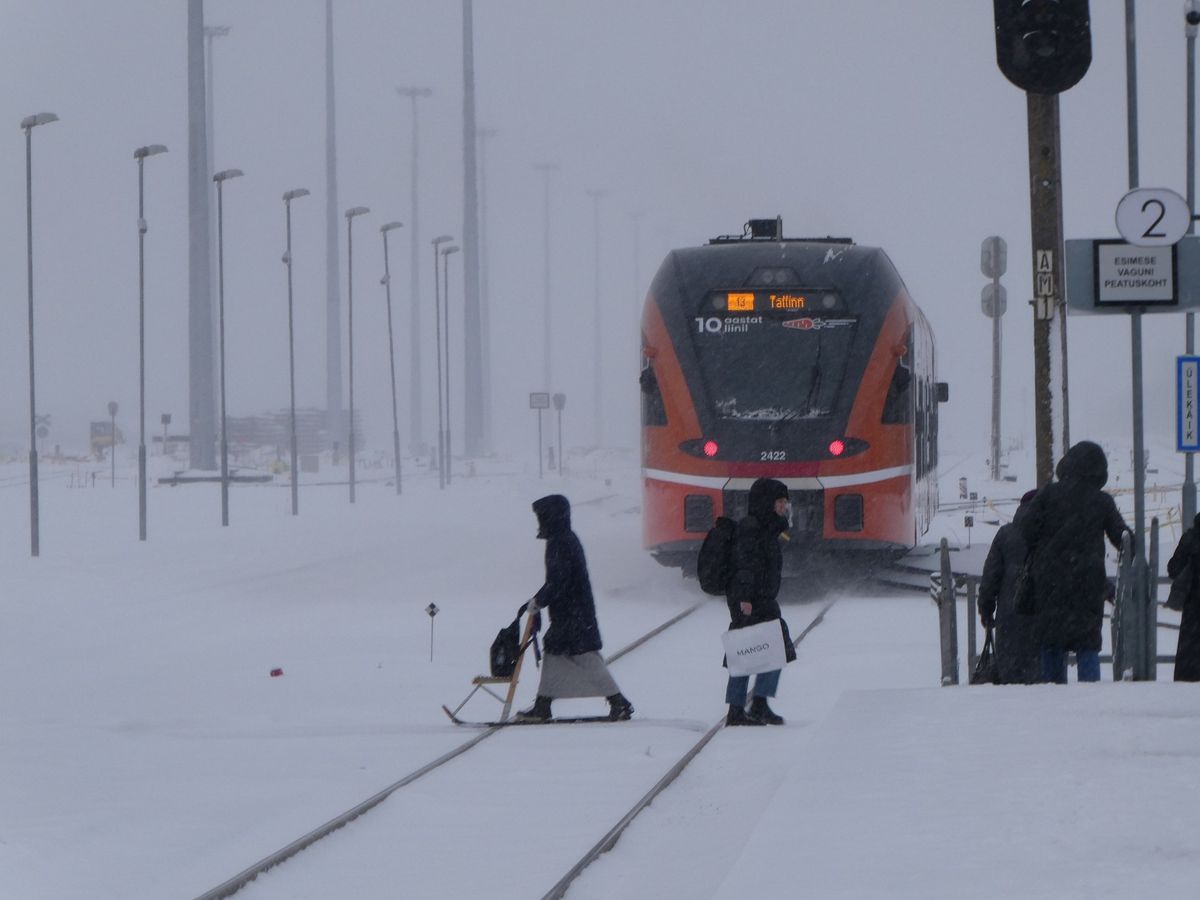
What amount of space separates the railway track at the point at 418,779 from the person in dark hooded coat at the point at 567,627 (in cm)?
36

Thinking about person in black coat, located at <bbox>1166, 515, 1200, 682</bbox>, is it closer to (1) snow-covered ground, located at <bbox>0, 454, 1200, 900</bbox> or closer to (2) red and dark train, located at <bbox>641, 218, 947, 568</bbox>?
(1) snow-covered ground, located at <bbox>0, 454, 1200, 900</bbox>

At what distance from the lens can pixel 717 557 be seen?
34.5ft

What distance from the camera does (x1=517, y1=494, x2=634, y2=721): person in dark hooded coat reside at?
→ 11.2 m

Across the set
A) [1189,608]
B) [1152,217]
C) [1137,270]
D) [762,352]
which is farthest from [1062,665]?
[762,352]

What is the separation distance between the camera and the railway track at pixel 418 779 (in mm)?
7062

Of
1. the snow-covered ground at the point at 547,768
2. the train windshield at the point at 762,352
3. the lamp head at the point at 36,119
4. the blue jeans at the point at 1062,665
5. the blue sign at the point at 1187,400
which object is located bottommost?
the snow-covered ground at the point at 547,768

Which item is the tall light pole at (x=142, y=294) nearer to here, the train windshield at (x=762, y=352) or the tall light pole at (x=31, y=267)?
the tall light pole at (x=31, y=267)

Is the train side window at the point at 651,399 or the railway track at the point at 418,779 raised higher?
the train side window at the point at 651,399

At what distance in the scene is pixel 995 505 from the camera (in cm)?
3734

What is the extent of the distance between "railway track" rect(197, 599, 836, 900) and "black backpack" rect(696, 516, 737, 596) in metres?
0.86

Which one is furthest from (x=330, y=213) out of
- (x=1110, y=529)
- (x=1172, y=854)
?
(x=1172, y=854)

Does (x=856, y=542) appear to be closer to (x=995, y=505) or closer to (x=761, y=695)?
(x=761, y=695)

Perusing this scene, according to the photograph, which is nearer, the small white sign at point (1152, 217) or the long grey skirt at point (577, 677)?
the small white sign at point (1152, 217)

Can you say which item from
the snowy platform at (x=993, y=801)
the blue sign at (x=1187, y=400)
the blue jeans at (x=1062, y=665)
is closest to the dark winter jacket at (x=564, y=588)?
the snowy platform at (x=993, y=801)
